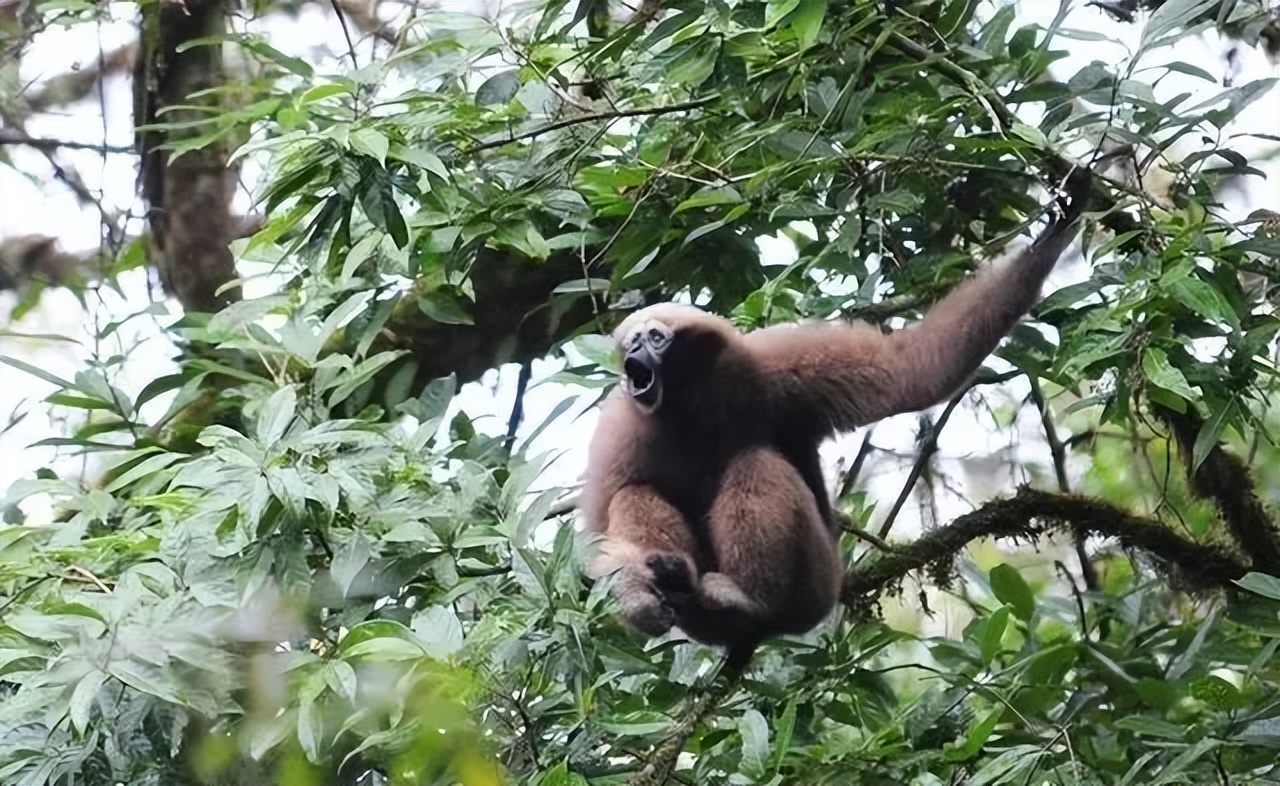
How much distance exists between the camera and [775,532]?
3621mm

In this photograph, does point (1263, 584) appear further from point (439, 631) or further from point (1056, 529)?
point (439, 631)

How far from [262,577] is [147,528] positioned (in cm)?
75

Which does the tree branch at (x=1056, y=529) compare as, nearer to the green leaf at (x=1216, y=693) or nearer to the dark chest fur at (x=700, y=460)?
the dark chest fur at (x=700, y=460)

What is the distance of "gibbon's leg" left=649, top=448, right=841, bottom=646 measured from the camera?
359 centimetres

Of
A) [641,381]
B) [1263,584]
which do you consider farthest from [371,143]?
[1263,584]

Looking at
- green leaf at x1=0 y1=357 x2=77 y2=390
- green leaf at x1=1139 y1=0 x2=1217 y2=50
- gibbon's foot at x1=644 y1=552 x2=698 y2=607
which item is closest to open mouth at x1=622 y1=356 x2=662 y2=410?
gibbon's foot at x1=644 y1=552 x2=698 y2=607

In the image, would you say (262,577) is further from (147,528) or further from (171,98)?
(171,98)

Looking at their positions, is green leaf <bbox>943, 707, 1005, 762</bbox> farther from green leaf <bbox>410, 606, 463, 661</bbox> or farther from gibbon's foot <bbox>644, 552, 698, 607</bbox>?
green leaf <bbox>410, 606, 463, 661</bbox>

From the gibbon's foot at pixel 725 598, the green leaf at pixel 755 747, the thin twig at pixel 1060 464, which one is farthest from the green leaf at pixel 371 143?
the thin twig at pixel 1060 464

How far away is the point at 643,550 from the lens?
3.69 m

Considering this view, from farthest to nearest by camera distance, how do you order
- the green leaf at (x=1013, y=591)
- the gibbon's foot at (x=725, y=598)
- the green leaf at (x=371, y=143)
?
the green leaf at (x=1013, y=591), the gibbon's foot at (x=725, y=598), the green leaf at (x=371, y=143)

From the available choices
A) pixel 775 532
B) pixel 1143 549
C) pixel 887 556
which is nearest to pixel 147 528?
pixel 775 532

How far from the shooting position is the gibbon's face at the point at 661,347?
3.82m

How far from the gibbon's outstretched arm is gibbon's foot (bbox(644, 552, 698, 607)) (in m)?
0.53
